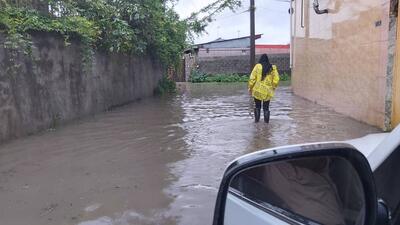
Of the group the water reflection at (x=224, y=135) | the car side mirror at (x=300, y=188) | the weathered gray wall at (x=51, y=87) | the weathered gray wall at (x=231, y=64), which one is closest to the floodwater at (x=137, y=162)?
the water reflection at (x=224, y=135)

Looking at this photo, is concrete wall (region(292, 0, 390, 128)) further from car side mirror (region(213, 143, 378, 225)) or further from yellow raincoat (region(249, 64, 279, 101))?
car side mirror (region(213, 143, 378, 225))

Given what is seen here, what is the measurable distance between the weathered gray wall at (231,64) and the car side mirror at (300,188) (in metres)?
31.7

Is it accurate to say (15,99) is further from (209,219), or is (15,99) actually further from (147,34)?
(147,34)

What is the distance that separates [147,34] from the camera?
16.9m

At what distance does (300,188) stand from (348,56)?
10869 mm

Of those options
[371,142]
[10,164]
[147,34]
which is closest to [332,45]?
[147,34]

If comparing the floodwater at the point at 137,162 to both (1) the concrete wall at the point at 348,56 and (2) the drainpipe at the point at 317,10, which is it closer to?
(1) the concrete wall at the point at 348,56

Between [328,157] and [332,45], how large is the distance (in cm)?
1250

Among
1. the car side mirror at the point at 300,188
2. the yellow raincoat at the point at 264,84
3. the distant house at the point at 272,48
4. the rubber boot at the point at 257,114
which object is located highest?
the distant house at the point at 272,48

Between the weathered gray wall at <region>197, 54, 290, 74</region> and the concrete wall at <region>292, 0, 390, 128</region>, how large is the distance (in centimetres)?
1582

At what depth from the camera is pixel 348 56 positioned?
474 inches

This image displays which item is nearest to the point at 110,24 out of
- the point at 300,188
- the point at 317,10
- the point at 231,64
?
the point at 317,10

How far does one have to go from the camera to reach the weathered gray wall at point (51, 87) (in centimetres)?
894

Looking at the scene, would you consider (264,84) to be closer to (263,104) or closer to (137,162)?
(263,104)
